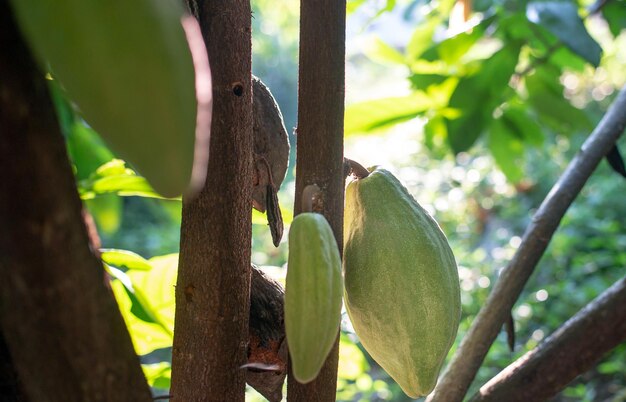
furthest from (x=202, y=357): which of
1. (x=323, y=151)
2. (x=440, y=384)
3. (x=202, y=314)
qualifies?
(x=440, y=384)

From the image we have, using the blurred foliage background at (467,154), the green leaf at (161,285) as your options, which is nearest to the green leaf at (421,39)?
the blurred foliage background at (467,154)

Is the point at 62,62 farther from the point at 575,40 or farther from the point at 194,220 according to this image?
the point at 575,40

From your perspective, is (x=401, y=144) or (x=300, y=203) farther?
(x=401, y=144)

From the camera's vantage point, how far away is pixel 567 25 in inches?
36.8

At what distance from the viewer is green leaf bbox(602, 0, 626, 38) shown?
1104 millimetres

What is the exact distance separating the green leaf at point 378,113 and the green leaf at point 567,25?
0.74 ft

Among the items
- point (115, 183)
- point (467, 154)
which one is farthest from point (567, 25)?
point (467, 154)

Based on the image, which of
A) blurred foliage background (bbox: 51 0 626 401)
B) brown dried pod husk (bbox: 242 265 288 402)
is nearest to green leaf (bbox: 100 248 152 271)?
blurred foliage background (bbox: 51 0 626 401)

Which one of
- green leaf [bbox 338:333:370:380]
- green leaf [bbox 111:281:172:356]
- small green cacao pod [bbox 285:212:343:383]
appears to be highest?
small green cacao pod [bbox 285:212:343:383]

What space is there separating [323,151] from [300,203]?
0.04 metres

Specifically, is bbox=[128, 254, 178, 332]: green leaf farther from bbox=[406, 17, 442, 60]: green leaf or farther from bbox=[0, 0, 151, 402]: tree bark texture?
bbox=[406, 17, 442, 60]: green leaf

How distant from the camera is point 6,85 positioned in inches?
9.9

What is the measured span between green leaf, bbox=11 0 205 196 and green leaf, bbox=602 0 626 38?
1016 mm

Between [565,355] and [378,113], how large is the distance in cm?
55
